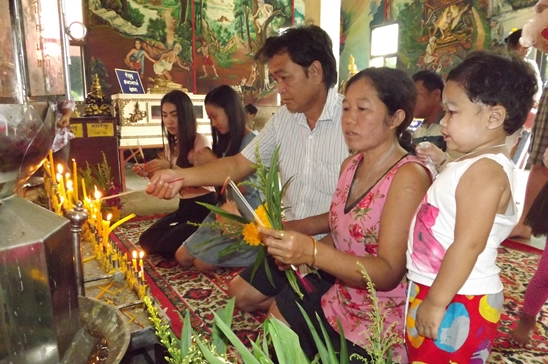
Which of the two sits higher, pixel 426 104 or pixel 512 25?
pixel 512 25

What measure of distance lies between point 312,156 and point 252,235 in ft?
3.03

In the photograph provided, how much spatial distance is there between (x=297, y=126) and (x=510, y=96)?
4.03 feet

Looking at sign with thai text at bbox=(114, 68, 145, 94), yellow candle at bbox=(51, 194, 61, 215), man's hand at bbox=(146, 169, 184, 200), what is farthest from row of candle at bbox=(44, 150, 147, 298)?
sign with thai text at bbox=(114, 68, 145, 94)

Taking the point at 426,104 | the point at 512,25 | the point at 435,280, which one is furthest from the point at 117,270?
the point at 512,25

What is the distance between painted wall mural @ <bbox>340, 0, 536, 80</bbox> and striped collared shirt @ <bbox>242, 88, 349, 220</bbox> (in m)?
7.31

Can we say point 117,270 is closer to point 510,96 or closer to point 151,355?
point 151,355

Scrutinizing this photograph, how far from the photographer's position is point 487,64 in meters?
1.22

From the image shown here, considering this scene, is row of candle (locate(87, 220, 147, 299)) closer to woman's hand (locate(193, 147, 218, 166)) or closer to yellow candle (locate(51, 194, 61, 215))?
yellow candle (locate(51, 194, 61, 215))

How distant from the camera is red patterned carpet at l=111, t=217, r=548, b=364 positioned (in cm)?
219

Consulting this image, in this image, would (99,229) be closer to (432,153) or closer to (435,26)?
(432,153)

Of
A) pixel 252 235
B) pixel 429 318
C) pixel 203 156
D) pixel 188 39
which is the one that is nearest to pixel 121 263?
pixel 252 235

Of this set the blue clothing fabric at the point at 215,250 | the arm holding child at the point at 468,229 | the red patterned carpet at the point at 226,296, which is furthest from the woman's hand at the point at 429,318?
the blue clothing fabric at the point at 215,250

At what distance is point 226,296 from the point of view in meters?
2.72

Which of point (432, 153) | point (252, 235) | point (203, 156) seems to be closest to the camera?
point (252, 235)
